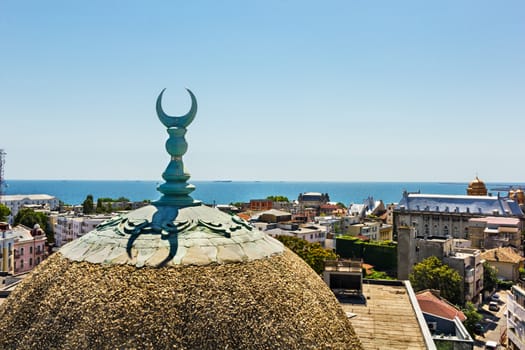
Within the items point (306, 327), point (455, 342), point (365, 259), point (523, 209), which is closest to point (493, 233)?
point (365, 259)

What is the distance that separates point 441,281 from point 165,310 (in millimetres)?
52049

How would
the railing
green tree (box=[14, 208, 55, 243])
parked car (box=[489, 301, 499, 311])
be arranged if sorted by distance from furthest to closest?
green tree (box=[14, 208, 55, 243]), parked car (box=[489, 301, 499, 311]), the railing

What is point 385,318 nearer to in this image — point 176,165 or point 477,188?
point 176,165

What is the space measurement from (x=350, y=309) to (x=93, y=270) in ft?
70.1

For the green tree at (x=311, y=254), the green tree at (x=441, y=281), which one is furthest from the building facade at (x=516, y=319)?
the green tree at (x=311, y=254)

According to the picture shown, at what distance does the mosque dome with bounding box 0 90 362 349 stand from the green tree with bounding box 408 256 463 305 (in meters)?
48.1

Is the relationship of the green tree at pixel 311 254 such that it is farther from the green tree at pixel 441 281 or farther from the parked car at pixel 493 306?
the parked car at pixel 493 306

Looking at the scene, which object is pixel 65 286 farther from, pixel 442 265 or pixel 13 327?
pixel 442 265

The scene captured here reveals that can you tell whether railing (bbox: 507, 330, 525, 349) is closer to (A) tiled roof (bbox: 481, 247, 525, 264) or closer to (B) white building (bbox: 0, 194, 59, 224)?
(A) tiled roof (bbox: 481, 247, 525, 264)

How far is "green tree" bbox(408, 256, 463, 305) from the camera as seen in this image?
5281cm

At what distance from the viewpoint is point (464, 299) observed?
55.4m

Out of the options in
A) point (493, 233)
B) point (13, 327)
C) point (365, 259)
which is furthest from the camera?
point (493, 233)

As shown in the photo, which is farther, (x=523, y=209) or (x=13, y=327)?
(x=523, y=209)

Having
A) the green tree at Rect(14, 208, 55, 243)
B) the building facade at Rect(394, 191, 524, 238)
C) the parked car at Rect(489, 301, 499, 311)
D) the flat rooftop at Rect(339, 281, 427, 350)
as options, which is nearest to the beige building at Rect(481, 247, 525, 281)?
the parked car at Rect(489, 301, 499, 311)
